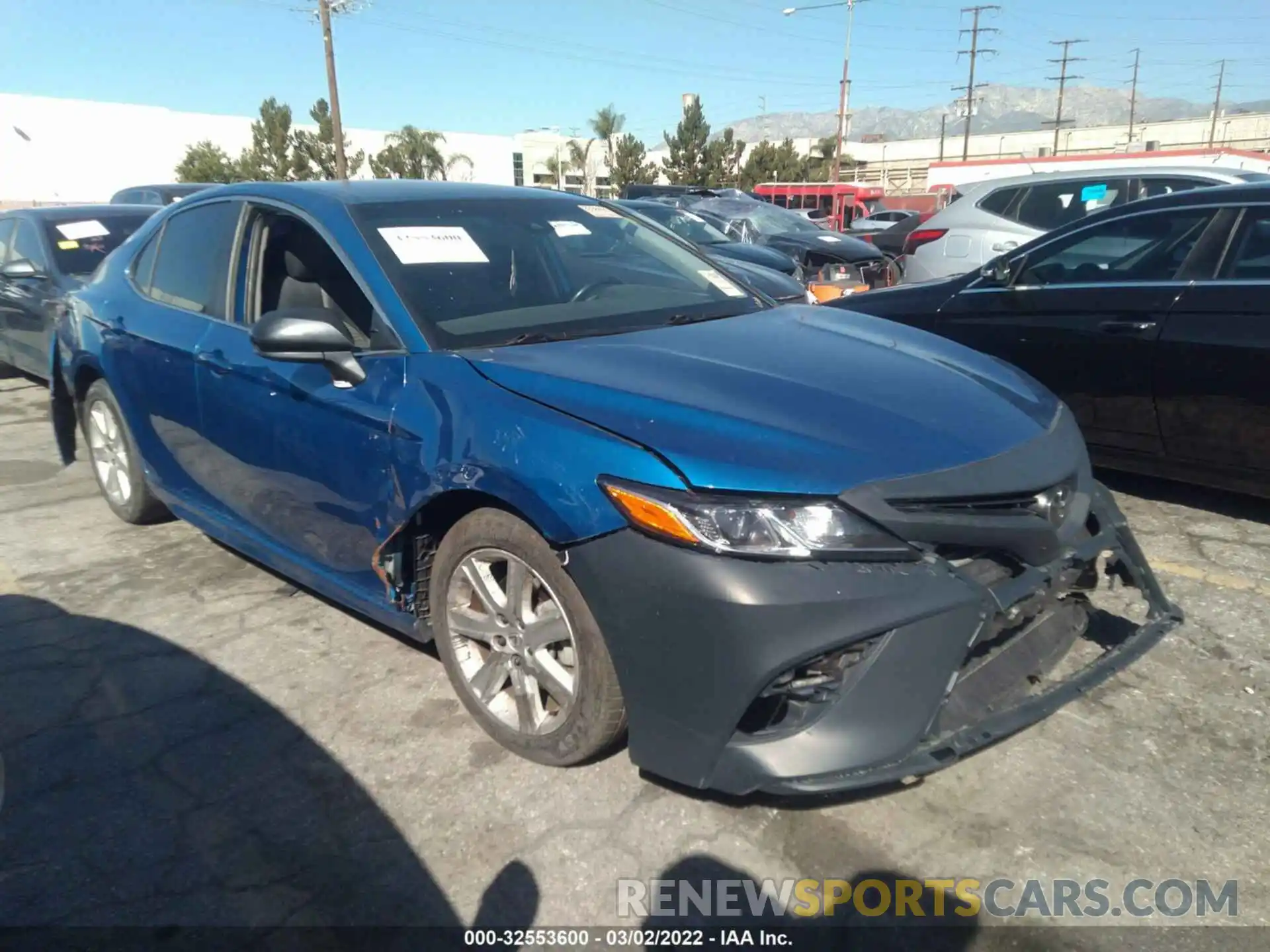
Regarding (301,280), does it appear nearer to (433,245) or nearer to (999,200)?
(433,245)

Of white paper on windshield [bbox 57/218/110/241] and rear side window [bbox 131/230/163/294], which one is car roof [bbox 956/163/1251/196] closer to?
rear side window [bbox 131/230/163/294]

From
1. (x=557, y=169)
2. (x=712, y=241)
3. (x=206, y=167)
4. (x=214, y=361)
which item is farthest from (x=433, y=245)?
(x=557, y=169)

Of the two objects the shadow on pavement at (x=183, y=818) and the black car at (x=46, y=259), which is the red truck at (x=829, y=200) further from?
the shadow on pavement at (x=183, y=818)

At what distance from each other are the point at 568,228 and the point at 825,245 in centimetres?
851

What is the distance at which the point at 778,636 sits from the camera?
1966 millimetres

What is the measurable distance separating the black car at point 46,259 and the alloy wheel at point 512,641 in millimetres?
5665

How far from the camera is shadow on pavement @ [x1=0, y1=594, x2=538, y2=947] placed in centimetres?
217

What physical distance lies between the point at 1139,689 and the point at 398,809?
226 cm

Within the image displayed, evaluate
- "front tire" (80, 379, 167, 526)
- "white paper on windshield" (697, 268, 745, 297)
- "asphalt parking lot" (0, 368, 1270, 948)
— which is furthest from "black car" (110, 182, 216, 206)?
"white paper on windshield" (697, 268, 745, 297)

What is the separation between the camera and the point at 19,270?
6.42 m

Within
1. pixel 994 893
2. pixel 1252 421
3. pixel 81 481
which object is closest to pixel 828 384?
pixel 994 893

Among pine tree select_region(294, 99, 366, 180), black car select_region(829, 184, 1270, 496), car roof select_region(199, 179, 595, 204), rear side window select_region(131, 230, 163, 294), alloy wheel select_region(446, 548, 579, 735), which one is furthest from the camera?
pine tree select_region(294, 99, 366, 180)

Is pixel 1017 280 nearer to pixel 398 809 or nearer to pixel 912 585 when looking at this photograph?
pixel 912 585

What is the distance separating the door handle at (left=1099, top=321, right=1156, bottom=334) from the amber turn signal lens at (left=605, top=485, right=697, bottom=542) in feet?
10.1
